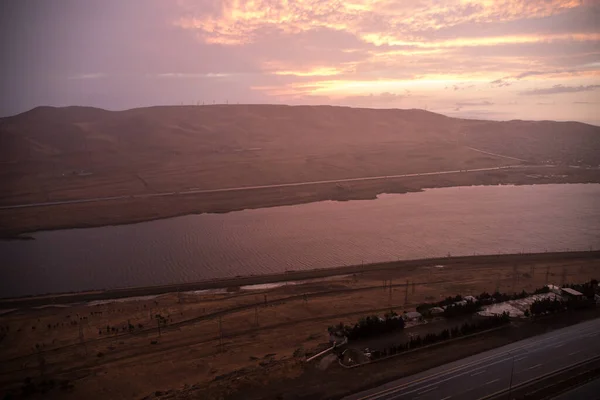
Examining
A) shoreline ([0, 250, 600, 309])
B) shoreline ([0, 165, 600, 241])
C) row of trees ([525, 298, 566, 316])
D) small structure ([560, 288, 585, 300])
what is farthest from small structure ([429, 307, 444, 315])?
shoreline ([0, 165, 600, 241])

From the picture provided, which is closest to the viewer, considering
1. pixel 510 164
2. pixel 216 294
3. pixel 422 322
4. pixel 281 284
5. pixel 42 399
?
pixel 42 399

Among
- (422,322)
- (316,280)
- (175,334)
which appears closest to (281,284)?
(316,280)

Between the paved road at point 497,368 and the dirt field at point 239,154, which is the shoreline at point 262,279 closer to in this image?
the paved road at point 497,368

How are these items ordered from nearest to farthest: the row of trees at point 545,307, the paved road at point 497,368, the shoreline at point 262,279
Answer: the paved road at point 497,368
the row of trees at point 545,307
the shoreline at point 262,279

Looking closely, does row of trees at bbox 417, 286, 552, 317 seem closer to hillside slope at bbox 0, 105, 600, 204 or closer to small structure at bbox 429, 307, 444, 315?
small structure at bbox 429, 307, 444, 315

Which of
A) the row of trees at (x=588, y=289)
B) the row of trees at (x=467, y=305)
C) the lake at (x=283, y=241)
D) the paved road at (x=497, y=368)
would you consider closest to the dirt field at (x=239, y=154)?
the lake at (x=283, y=241)

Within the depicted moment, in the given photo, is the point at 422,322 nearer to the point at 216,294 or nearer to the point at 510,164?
the point at 216,294
